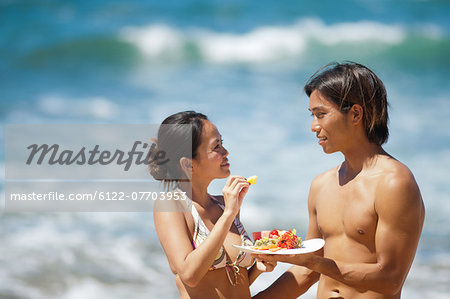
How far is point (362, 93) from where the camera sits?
114 inches

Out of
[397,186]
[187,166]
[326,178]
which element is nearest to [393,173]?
[397,186]

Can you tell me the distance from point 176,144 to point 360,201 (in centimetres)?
102

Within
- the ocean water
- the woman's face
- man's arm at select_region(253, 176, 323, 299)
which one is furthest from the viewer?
the ocean water

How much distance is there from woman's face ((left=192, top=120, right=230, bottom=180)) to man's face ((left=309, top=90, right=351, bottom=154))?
537 mm

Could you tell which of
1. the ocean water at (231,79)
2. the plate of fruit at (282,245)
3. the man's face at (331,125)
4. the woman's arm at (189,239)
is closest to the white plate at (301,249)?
the plate of fruit at (282,245)

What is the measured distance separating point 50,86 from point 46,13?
7.86ft

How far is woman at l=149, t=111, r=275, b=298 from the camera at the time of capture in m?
2.77

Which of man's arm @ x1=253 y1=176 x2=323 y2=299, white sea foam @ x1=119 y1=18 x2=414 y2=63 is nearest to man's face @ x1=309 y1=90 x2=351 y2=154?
man's arm @ x1=253 y1=176 x2=323 y2=299

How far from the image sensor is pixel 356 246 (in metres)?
2.91

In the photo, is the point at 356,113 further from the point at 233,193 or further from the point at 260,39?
the point at 260,39

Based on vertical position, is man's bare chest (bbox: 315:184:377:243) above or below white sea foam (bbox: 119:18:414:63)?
below

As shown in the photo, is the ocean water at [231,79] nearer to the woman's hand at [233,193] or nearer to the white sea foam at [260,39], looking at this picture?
the white sea foam at [260,39]

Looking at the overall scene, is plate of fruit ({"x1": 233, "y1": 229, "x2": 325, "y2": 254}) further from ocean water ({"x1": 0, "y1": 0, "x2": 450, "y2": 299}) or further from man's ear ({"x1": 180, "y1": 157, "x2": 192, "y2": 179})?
ocean water ({"x1": 0, "y1": 0, "x2": 450, "y2": 299})

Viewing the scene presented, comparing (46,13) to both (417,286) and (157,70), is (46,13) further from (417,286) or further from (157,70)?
(417,286)
